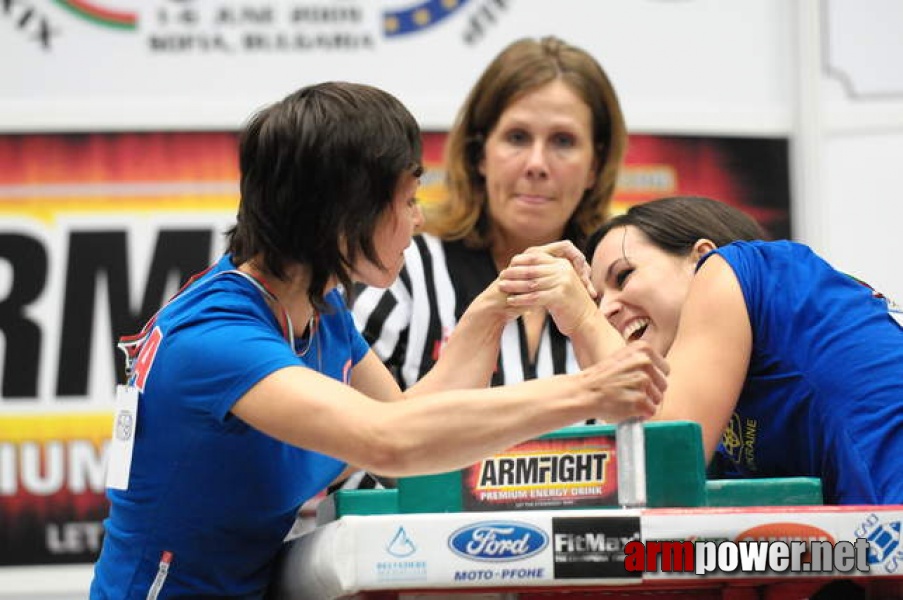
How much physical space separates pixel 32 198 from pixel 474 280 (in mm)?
1417

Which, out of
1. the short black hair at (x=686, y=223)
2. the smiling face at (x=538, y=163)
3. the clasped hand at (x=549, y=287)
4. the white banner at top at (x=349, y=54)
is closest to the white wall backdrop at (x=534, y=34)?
the white banner at top at (x=349, y=54)

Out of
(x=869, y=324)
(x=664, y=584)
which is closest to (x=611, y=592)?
(x=664, y=584)

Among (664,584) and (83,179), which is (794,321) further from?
(83,179)

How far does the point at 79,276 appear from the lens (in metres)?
3.63

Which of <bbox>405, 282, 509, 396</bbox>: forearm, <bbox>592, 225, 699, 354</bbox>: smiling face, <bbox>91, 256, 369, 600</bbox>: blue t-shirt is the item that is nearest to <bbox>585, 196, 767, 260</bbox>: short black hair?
<bbox>592, 225, 699, 354</bbox>: smiling face

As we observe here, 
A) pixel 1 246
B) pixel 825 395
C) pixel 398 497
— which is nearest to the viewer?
pixel 398 497

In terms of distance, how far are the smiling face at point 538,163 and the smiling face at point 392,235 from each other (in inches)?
43.0

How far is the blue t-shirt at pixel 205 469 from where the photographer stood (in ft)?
5.32

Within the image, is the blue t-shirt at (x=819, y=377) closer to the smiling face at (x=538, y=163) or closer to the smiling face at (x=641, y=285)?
the smiling face at (x=641, y=285)

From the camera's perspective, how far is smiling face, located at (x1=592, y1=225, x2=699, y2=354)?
219 cm

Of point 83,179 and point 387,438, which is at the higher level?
point 83,179

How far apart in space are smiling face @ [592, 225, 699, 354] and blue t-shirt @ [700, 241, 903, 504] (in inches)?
7.3

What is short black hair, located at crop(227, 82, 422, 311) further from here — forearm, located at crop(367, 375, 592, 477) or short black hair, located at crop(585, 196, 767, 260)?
short black hair, located at crop(585, 196, 767, 260)

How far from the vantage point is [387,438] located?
1.51 m
